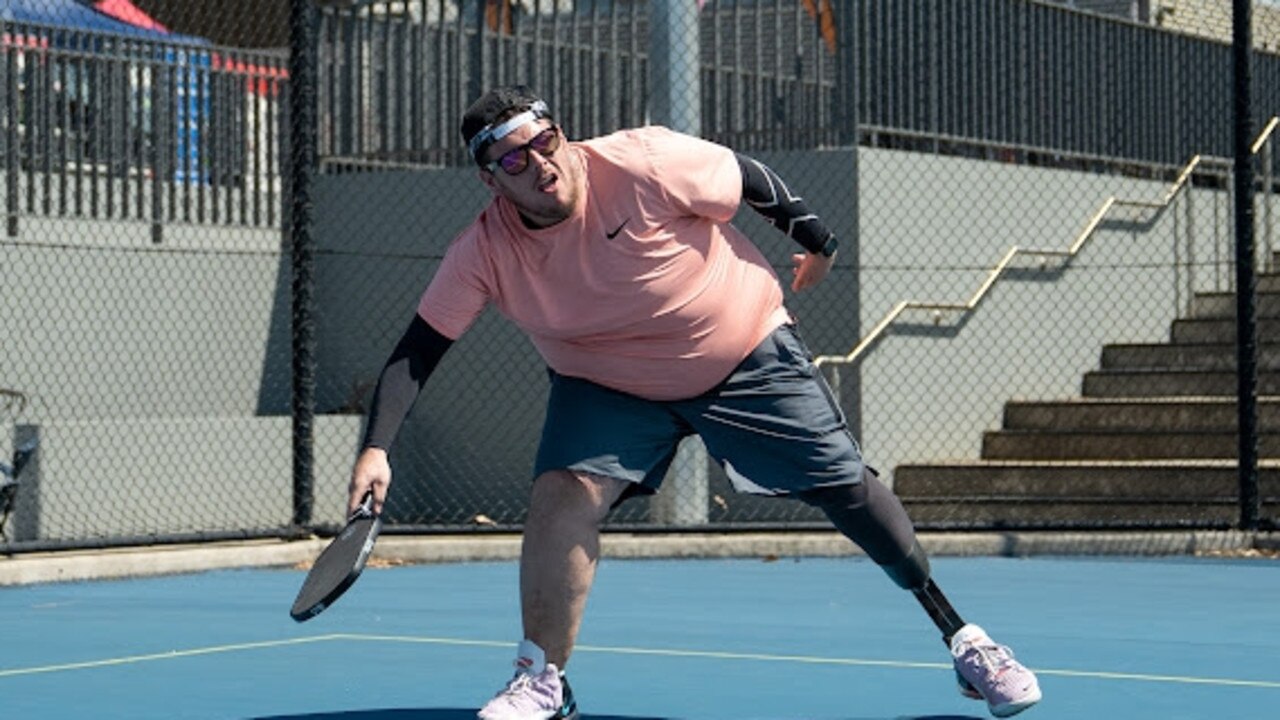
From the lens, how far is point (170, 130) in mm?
16141

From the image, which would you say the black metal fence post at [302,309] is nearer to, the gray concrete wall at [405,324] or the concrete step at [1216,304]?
the gray concrete wall at [405,324]

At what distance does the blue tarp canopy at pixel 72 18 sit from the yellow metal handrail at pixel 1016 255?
494 cm

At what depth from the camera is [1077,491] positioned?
15359 millimetres

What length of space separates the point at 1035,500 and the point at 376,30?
221 inches

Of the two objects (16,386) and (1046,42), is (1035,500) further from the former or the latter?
(16,386)

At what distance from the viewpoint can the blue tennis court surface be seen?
7.30 metres

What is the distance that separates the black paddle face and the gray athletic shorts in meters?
0.66

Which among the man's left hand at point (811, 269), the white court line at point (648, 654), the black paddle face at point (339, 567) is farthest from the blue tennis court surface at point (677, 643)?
the man's left hand at point (811, 269)

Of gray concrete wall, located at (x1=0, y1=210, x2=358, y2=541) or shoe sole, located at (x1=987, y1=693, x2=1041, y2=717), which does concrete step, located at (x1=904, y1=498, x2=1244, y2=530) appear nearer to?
gray concrete wall, located at (x1=0, y1=210, x2=358, y2=541)

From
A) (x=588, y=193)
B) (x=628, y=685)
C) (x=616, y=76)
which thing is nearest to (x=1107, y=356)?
(x=616, y=76)

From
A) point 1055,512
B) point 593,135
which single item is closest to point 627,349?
point 1055,512

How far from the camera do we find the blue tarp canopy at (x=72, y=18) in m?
15.9

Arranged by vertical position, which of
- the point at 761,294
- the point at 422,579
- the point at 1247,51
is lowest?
the point at 422,579

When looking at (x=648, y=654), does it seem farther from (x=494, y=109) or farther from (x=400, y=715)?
(x=494, y=109)
